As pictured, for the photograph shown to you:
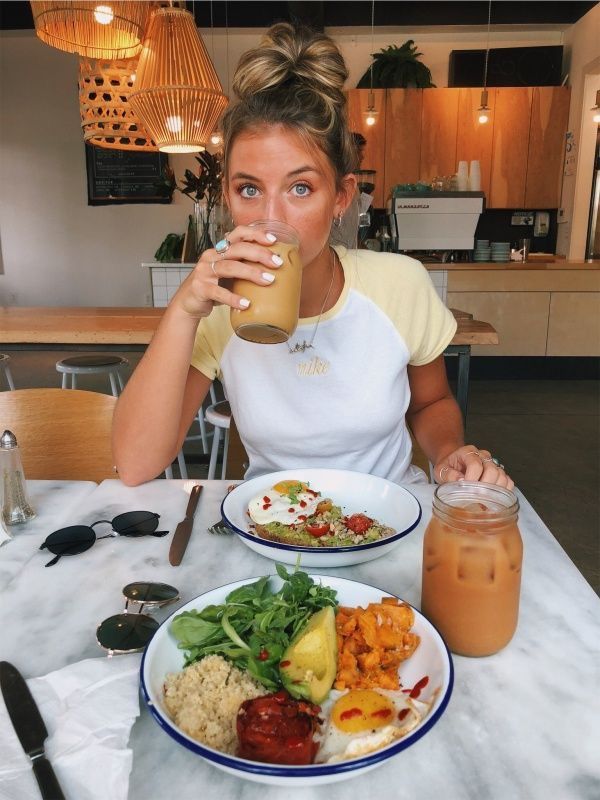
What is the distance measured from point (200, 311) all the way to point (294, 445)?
468 mm

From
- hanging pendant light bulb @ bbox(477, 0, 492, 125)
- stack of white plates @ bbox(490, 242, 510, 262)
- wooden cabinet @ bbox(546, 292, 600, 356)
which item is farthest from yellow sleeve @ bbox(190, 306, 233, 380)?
hanging pendant light bulb @ bbox(477, 0, 492, 125)

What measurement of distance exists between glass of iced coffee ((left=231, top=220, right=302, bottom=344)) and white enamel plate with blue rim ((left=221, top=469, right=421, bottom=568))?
31 centimetres

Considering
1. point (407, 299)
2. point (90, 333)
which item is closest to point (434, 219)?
point (90, 333)

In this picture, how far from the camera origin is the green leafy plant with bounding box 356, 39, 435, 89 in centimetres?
692

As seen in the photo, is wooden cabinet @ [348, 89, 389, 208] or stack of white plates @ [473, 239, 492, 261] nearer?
stack of white plates @ [473, 239, 492, 261]

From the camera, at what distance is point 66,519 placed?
108 centimetres

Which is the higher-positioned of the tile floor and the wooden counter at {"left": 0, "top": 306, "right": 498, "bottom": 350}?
the wooden counter at {"left": 0, "top": 306, "right": 498, "bottom": 350}

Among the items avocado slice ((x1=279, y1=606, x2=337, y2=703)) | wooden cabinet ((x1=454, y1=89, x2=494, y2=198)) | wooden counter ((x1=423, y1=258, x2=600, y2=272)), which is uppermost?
wooden cabinet ((x1=454, y1=89, x2=494, y2=198))

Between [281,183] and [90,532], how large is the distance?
27.8 inches

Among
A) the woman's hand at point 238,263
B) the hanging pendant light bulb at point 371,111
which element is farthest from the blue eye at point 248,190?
the hanging pendant light bulb at point 371,111

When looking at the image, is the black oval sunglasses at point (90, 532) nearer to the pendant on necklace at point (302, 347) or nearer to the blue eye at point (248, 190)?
the pendant on necklace at point (302, 347)

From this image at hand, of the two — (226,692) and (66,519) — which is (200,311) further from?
(226,692)

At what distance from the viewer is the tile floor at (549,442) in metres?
3.03

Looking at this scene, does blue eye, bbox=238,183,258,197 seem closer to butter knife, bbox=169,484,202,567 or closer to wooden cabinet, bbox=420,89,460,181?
butter knife, bbox=169,484,202,567
